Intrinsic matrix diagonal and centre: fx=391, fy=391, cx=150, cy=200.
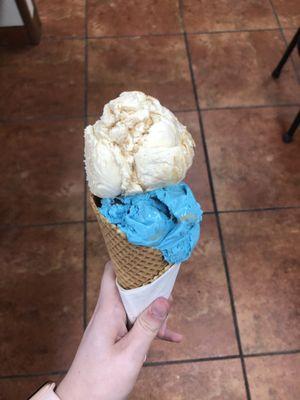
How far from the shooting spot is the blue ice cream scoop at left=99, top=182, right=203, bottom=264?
764mm

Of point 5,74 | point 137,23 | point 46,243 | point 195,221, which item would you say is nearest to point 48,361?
point 46,243

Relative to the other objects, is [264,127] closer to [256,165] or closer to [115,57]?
[256,165]

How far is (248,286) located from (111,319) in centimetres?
76

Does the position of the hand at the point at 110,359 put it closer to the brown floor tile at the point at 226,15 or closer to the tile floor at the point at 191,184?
the tile floor at the point at 191,184

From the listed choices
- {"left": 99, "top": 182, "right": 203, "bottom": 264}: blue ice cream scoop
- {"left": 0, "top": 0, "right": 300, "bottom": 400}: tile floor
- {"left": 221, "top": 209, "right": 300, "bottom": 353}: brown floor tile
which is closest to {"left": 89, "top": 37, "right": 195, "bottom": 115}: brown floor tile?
{"left": 0, "top": 0, "right": 300, "bottom": 400}: tile floor

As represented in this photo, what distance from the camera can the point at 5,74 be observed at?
210 cm

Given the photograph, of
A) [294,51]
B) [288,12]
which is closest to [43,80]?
[294,51]

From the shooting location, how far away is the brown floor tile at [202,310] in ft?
4.64

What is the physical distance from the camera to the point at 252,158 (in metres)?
1.82

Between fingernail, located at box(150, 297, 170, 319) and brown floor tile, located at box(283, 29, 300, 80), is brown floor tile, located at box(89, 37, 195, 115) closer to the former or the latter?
brown floor tile, located at box(283, 29, 300, 80)

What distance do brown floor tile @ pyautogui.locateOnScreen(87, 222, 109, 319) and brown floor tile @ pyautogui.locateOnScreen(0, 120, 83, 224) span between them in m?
0.10

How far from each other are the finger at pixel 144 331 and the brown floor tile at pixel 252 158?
2.90ft

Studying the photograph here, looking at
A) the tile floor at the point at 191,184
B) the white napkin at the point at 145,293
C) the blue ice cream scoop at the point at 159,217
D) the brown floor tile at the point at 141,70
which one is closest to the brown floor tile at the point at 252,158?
the tile floor at the point at 191,184

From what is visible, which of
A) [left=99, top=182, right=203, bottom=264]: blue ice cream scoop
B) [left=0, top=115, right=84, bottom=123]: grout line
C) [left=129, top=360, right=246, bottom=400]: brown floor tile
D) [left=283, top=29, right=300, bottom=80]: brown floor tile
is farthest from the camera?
[left=283, top=29, right=300, bottom=80]: brown floor tile
